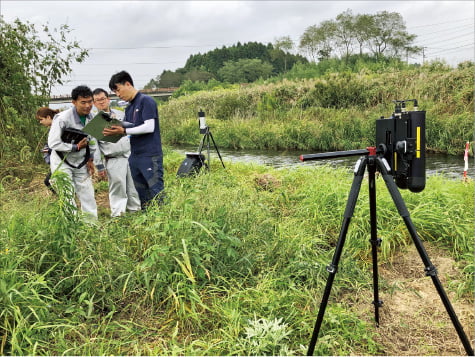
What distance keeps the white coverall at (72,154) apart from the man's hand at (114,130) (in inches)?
9.7

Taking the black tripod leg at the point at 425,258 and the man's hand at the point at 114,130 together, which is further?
the man's hand at the point at 114,130

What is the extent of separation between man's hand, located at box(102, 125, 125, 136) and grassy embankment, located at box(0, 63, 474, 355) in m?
0.86

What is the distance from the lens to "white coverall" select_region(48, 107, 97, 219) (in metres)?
3.63

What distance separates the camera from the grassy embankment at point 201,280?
2.13 m

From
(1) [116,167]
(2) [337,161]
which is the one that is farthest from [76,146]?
(2) [337,161]

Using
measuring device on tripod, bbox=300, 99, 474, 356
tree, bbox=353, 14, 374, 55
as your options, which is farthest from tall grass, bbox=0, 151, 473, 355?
tree, bbox=353, 14, 374, 55

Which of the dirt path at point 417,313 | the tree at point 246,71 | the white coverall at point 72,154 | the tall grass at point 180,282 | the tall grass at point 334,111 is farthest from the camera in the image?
the tree at point 246,71

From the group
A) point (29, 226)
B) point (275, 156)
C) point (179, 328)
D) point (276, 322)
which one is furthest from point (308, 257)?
point (275, 156)

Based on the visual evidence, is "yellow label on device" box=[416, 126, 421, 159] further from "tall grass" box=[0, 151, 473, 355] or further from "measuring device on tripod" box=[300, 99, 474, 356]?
"tall grass" box=[0, 151, 473, 355]

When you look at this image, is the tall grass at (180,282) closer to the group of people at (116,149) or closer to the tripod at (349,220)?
the tripod at (349,220)

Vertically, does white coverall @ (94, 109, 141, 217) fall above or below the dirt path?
above

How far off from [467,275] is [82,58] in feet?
20.2

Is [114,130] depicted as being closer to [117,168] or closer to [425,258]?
[117,168]

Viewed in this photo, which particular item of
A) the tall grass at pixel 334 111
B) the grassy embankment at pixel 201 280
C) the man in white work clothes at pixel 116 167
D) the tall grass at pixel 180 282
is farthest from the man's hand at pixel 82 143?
the tall grass at pixel 334 111
